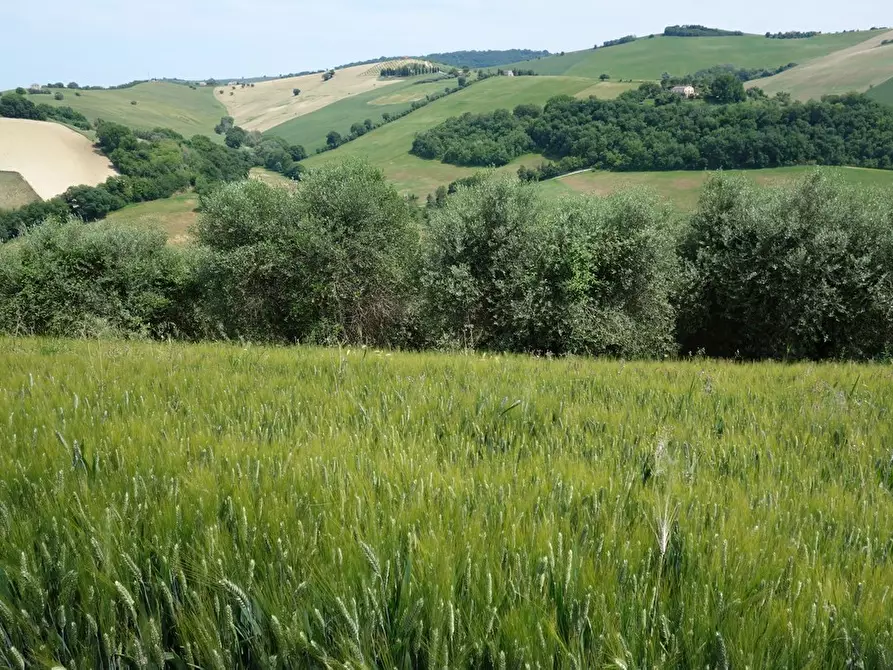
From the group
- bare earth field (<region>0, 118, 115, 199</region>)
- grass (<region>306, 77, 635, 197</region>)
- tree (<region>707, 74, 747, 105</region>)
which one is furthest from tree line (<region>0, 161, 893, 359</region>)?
tree (<region>707, 74, 747, 105</region>)

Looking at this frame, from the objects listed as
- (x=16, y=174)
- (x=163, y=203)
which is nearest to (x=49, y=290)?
(x=163, y=203)

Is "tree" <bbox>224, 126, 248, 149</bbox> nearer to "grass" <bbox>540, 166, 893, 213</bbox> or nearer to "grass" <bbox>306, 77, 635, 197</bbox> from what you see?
"grass" <bbox>306, 77, 635, 197</bbox>

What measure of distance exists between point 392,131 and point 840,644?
7685 inches

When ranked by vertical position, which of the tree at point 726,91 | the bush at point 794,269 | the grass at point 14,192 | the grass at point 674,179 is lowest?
the bush at point 794,269

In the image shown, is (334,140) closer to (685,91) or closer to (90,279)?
(685,91)

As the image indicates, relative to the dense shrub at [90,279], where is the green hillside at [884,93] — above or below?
above

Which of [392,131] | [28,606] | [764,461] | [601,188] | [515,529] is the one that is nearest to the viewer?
[28,606]

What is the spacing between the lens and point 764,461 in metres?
2.98

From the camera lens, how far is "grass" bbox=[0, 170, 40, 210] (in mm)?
102688

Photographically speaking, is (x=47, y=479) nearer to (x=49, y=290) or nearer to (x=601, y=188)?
(x=49, y=290)

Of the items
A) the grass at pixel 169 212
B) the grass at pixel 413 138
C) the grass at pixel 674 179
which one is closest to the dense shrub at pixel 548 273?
the grass at pixel 674 179

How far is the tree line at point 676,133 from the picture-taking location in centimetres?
11712

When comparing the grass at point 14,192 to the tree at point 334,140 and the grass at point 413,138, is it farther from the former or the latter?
the tree at point 334,140

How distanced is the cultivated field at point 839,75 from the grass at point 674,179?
6174 cm
